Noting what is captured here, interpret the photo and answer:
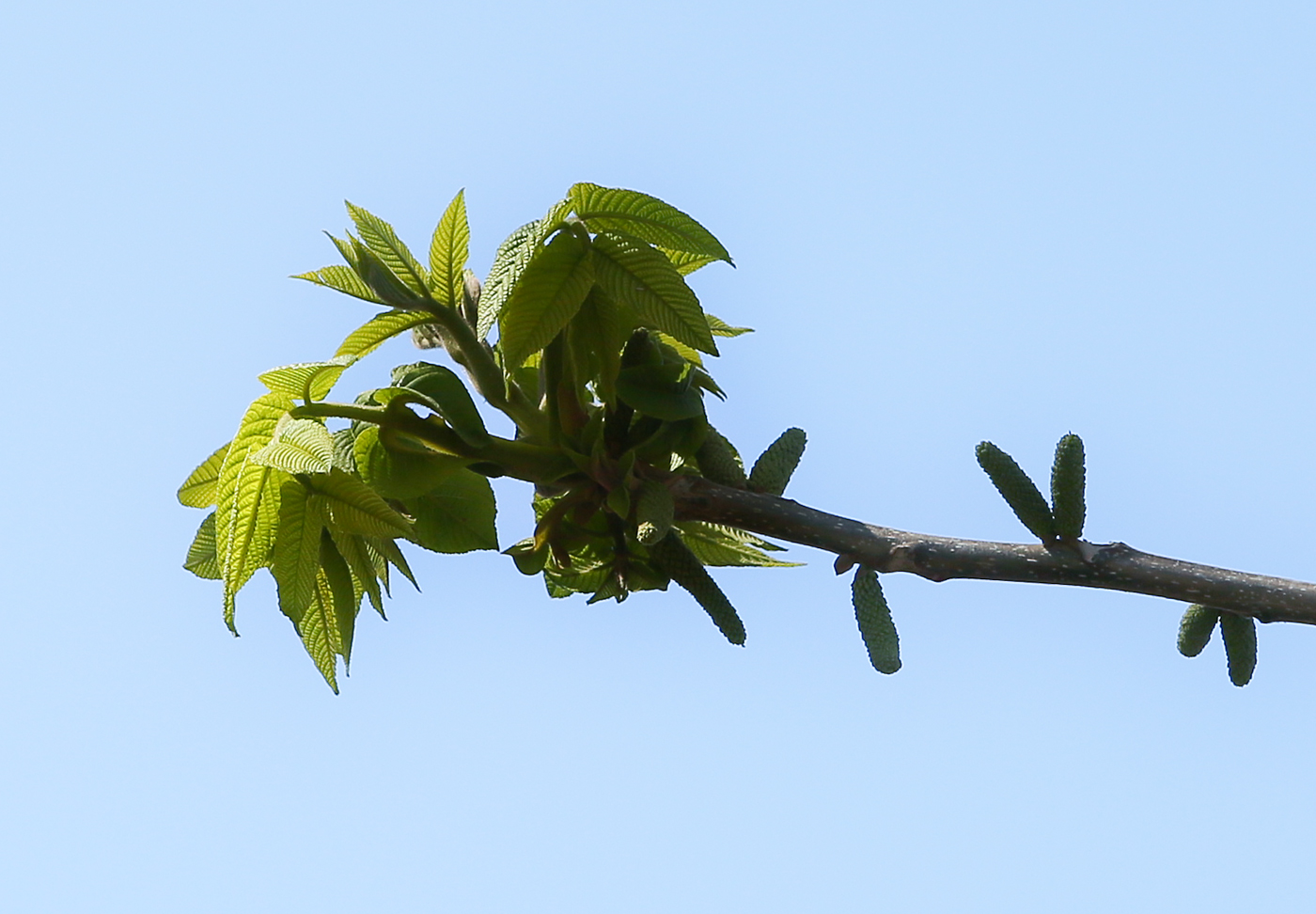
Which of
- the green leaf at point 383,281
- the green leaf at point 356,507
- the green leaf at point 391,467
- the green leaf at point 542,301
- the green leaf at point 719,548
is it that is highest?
the green leaf at point 383,281

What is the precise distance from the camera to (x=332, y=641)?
1947 mm

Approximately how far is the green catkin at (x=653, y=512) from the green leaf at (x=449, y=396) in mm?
216

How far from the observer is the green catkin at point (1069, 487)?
1.72 meters

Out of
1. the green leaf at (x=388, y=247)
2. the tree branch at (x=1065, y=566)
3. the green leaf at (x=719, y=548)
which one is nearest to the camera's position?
the tree branch at (x=1065, y=566)

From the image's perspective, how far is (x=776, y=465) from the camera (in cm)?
186

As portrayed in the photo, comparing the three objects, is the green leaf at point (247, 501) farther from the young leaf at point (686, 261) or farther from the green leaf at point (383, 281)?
the young leaf at point (686, 261)

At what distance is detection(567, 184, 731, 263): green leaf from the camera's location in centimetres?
179

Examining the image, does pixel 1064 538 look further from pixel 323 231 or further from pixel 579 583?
pixel 323 231

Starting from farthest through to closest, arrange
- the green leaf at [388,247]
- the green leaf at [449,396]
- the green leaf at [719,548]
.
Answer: the green leaf at [719,548] < the green leaf at [388,247] < the green leaf at [449,396]

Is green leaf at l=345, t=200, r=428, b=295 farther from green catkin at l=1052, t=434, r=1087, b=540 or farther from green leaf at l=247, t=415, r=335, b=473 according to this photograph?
green catkin at l=1052, t=434, r=1087, b=540

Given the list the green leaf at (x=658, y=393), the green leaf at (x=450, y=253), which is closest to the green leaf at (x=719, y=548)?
the green leaf at (x=658, y=393)

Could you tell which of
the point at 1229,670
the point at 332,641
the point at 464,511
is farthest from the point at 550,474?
the point at 1229,670

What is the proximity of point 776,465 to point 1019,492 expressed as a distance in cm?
31

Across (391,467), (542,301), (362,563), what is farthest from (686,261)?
(362,563)
